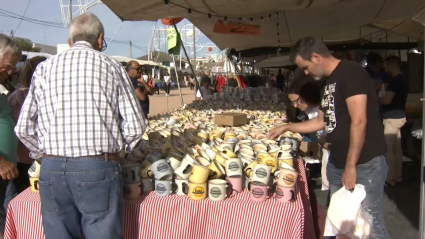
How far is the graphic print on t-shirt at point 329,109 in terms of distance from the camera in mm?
2178

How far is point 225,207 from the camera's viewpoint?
76.3 inches

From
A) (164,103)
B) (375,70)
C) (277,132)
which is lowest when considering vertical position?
(164,103)

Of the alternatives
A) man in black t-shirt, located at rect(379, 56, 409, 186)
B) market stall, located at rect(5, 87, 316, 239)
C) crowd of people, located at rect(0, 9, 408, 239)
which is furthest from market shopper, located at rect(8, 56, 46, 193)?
man in black t-shirt, located at rect(379, 56, 409, 186)

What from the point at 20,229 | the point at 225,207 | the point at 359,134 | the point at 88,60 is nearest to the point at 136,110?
the point at 88,60

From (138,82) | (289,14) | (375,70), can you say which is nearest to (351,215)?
(375,70)

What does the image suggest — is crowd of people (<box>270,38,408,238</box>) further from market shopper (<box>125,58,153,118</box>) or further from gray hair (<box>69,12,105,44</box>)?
market shopper (<box>125,58,153,118</box>)

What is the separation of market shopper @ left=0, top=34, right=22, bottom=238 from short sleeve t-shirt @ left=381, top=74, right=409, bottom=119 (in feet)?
12.9

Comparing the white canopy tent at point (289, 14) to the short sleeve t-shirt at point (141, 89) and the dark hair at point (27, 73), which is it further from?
the dark hair at point (27, 73)

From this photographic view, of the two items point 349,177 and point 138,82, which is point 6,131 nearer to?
point 349,177

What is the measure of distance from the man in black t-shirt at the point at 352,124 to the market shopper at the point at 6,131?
1761 millimetres

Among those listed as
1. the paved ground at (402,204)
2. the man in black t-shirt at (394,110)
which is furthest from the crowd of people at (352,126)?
the man in black t-shirt at (394,110)

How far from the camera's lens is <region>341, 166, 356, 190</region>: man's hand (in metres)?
2.06

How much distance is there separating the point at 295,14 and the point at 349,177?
4717mm

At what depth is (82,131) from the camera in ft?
5.41
